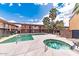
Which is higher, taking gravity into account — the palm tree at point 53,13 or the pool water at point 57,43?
the palm tree at point 53,13

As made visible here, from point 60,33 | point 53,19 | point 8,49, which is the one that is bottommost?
point 8,49

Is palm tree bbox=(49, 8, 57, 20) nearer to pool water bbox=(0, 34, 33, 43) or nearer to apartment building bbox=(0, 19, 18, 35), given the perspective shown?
pool water bbox=(0, 34, 33, 43)

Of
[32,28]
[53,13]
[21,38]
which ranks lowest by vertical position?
[21,38]

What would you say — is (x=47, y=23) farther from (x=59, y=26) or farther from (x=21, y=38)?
(x=21, y=38)

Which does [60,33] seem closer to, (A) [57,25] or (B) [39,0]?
(A) [57,25]

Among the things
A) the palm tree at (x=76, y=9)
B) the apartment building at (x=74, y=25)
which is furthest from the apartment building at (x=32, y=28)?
the palm tree at (x=76, y=9)

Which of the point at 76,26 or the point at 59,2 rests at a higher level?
the point at 59,2

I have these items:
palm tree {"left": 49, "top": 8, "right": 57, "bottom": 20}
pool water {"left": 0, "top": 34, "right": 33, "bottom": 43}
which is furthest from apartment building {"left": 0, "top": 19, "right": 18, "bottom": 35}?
palm tree {"left": 49, "top": 8, "right": 57, "bottom": 20}

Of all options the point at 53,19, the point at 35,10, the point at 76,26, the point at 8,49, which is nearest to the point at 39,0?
the point at 35,10

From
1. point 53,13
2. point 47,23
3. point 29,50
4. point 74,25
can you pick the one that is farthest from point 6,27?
point 74,25

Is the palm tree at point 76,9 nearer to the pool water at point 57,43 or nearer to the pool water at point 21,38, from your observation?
the pool water at point 57,43

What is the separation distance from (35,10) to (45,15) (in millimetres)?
154

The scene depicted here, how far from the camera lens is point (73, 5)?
7.23 feet

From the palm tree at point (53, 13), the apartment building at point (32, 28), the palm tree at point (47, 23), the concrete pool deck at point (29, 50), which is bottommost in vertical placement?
the concrete pool deck at point (29, 50)
